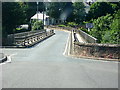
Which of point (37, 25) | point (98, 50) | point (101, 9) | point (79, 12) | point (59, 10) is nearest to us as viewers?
point (98, 50)

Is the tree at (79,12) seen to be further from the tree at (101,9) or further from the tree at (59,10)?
the tree at (101,9)

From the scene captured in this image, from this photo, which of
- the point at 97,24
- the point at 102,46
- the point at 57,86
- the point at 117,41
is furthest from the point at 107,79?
the point at 97,24

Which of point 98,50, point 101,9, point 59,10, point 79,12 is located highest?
point 59,10

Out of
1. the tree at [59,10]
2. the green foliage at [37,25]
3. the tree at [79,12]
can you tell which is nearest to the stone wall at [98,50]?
the green foliage at [37,25]

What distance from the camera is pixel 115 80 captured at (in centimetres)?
1130

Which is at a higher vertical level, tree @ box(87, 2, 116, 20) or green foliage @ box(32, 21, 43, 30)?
tree @ box(87, 2, 116, 20)

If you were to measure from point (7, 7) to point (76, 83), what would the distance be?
2761 centimetres

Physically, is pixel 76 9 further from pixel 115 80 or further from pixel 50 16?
pixel 115 80

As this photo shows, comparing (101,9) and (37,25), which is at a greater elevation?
(101,9)

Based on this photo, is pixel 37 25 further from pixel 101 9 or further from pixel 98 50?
pixel 98 50

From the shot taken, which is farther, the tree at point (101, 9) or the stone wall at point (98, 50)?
the tree at point (101, 9)

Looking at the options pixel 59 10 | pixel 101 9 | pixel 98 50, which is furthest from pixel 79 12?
pixel 98 50

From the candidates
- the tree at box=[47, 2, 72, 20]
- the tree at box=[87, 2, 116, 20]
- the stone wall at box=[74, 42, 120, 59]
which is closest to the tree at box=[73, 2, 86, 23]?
the tree at box=[47, 2, 72, 20]

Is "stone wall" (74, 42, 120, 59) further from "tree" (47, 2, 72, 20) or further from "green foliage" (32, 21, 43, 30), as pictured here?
"tree" (47, 2, 72, 20)
